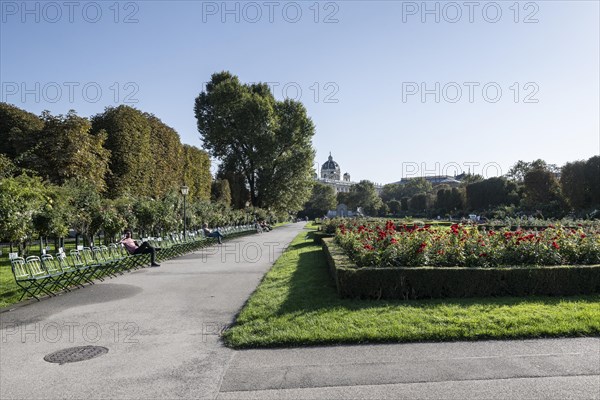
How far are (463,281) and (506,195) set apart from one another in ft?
214

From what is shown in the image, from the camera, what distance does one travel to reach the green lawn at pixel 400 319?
614 centimetres

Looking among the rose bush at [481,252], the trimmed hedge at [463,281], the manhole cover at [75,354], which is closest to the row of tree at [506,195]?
the rose bush at [481,252]

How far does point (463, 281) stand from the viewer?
27.4ft

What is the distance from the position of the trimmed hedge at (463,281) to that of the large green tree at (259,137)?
112ft

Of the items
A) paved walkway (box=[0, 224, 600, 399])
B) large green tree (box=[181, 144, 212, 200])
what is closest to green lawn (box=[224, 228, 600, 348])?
paved walkway (box=[0, 224, 600, 399])

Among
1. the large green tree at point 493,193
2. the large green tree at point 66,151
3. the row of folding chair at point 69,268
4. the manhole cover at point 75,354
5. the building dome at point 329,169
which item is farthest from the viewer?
the building dome at point 329,169

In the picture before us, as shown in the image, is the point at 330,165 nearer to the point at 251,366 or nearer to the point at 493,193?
the point at 493,193

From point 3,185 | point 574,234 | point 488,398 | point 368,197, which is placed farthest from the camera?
point 368,197

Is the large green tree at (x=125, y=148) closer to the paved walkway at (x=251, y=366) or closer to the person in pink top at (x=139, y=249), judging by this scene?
the person in pink top at (x=139, y=249)

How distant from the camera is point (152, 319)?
7641 mm

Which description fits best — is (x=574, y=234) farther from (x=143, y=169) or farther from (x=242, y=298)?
(x=143, y=169)

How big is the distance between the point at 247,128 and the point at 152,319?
3467cm

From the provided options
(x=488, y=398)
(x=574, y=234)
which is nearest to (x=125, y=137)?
(x=574, y=234)

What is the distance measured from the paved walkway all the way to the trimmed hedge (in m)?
2.40
